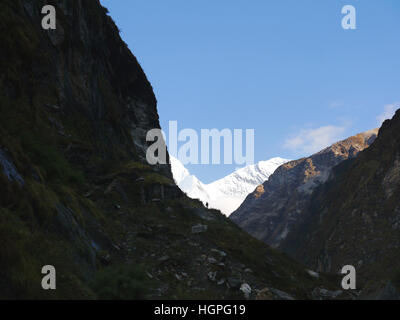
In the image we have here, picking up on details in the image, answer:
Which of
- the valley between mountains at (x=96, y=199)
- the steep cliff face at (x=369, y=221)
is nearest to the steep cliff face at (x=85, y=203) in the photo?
the valley between mountains at (x=96, y=199)

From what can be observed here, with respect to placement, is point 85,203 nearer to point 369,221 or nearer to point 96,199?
point 96,199

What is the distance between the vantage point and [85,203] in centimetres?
1750

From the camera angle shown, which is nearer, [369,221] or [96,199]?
[96,199]

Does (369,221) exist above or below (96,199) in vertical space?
below

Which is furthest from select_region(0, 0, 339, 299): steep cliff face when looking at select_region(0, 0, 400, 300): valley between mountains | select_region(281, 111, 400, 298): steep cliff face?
select_region(281, 111, 400, 298): steep cliff face

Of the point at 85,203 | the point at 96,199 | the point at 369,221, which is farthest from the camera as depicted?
the point at 369,221

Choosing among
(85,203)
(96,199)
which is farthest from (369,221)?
(85,203)

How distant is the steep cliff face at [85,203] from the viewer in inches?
420

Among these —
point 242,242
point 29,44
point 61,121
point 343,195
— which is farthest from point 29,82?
point 343,195

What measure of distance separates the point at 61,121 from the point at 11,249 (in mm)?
16161

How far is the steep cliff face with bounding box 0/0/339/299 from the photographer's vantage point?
35.0 ft

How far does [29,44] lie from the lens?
20.0m
